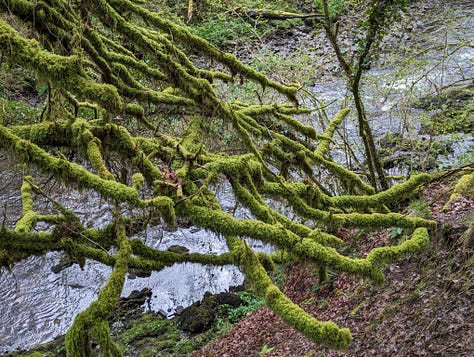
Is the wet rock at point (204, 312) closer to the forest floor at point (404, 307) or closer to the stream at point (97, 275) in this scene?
the stream at point (97, 275)

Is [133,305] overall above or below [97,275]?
below

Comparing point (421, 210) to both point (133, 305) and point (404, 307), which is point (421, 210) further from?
point (133, 305)

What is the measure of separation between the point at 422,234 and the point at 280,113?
3.01 metres

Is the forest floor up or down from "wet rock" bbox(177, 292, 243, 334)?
down

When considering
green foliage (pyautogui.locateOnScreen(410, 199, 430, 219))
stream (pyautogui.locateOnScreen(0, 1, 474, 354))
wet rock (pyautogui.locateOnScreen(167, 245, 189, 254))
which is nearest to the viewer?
green foliage (pyautogui.locateOnScreen(410, 199, 430, 219))

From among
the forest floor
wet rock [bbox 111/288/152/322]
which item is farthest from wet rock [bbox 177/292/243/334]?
wet rock [bbox 111/288/152/322]

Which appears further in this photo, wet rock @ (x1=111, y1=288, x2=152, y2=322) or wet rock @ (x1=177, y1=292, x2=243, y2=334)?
wet rock @ (x1=111, y1=288, x2=152, y2=322)

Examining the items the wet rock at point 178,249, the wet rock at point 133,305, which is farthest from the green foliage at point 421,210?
the wet rock at point 133,305

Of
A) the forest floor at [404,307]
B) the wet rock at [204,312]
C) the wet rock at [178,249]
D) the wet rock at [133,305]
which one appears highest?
the wet rock at [178,249]

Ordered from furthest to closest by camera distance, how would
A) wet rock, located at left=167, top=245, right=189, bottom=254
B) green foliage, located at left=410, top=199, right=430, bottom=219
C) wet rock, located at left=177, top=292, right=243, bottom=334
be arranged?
wet rock, located at left=167, top=245, right=189, bottom=254 < wet rock, located at left=177, top=292, right=243, bottom=334 < green foliage, located at left=410, top=199, right=430, bottom=219

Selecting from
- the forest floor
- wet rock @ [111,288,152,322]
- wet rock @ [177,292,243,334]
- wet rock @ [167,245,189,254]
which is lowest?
the forest floor

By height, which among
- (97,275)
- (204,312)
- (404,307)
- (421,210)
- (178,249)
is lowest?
(404,307)

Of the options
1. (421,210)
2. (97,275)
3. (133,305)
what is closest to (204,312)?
(133,305)

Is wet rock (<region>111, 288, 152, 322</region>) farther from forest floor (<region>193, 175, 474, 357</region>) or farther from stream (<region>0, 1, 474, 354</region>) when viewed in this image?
forest floor (<region>193, 175, 474, 357</region>)
